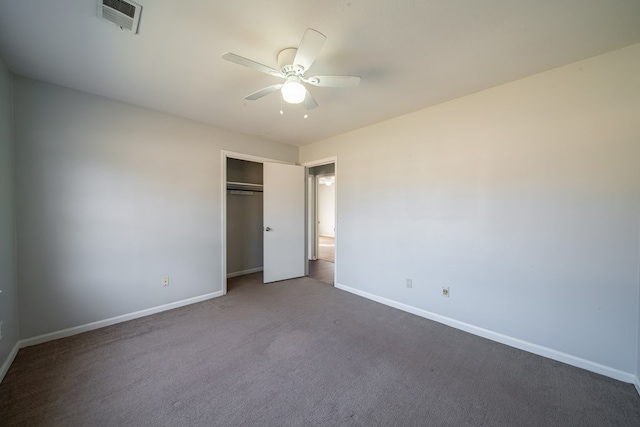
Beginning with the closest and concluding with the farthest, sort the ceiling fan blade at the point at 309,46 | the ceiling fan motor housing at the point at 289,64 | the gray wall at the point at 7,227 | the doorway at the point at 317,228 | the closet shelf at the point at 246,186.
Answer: the ceiling fan blade at the point at 309,46 → the ceiling fan motor housing at the point at 289,64 → the gray wall at the point at 7,227 → the closet shelf at the point at 246,186 → the doorway at the point at 317,228

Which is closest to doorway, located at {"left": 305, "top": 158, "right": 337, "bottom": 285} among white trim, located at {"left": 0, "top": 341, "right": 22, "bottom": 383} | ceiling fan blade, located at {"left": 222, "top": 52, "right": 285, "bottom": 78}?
ceiling fan blade, located at {"left": 222, "top": 52, "right": 285, "bottom": 78}

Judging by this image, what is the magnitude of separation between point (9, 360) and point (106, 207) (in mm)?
1446

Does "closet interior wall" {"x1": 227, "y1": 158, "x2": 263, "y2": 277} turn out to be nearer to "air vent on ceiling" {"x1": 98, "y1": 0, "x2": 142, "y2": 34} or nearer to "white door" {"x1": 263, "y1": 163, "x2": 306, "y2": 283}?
"white door" {"x1": 263, "y1": 163, "x2": 306, "y2": 283}

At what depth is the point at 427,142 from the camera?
2830 millimetres

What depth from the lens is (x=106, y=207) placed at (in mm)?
2596

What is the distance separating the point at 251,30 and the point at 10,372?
10.4 ft

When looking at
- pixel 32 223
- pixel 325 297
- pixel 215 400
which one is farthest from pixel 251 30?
pixel 325 297

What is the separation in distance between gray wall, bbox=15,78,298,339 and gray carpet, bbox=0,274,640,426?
0.44 meters

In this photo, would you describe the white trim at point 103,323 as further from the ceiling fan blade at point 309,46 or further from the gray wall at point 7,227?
the ceiling fan blade at point 309,46

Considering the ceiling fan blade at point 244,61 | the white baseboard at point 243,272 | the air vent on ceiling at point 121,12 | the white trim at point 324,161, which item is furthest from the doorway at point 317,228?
the air vent on ceiling at point 121,12

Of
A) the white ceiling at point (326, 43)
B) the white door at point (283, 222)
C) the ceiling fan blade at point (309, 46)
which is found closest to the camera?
the ceiling fan blade at point (309, 46)

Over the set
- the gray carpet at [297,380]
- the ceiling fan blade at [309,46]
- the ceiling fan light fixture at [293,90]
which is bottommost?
the gray carpet at [297,380]

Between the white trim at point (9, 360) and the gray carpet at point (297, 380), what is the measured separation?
5 cm

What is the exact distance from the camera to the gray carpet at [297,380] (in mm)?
1488
